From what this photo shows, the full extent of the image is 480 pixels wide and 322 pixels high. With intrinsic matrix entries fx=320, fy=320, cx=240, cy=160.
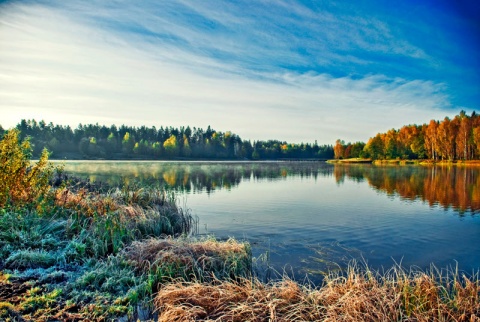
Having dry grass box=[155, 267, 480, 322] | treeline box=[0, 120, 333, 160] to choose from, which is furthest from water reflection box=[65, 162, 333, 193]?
treeline box=[0, 120, 333, 160]

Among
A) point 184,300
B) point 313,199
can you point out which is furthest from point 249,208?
point 184,300

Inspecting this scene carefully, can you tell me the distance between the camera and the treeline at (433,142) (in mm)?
92875

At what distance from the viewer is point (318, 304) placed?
6.32m

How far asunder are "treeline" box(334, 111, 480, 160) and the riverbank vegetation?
99334 millimetres

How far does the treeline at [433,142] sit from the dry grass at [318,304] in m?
99.2

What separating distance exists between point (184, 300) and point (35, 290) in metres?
3.03

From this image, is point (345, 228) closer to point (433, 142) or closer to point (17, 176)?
point (17, 176)

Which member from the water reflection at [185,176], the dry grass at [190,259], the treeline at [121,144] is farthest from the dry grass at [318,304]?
the treeline at [121,144]

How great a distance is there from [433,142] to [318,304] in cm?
10973

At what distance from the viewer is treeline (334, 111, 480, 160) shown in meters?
92.9

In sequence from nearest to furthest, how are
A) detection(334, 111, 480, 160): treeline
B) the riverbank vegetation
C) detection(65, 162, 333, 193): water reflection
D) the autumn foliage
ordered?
the riverbank vegetation, the autumn foliage, detection(65, 162, 333, 193): water reflection, detection(334, 111, 480, 160): treeline

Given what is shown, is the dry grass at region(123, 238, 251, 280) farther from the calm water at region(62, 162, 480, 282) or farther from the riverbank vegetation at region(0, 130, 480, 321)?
the calm water at region(62, 162, 480, 282)

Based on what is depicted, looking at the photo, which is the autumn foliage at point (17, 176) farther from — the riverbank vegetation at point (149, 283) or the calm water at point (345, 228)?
the calm water at point (345, 228)

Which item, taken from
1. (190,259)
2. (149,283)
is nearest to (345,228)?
(190,259)
